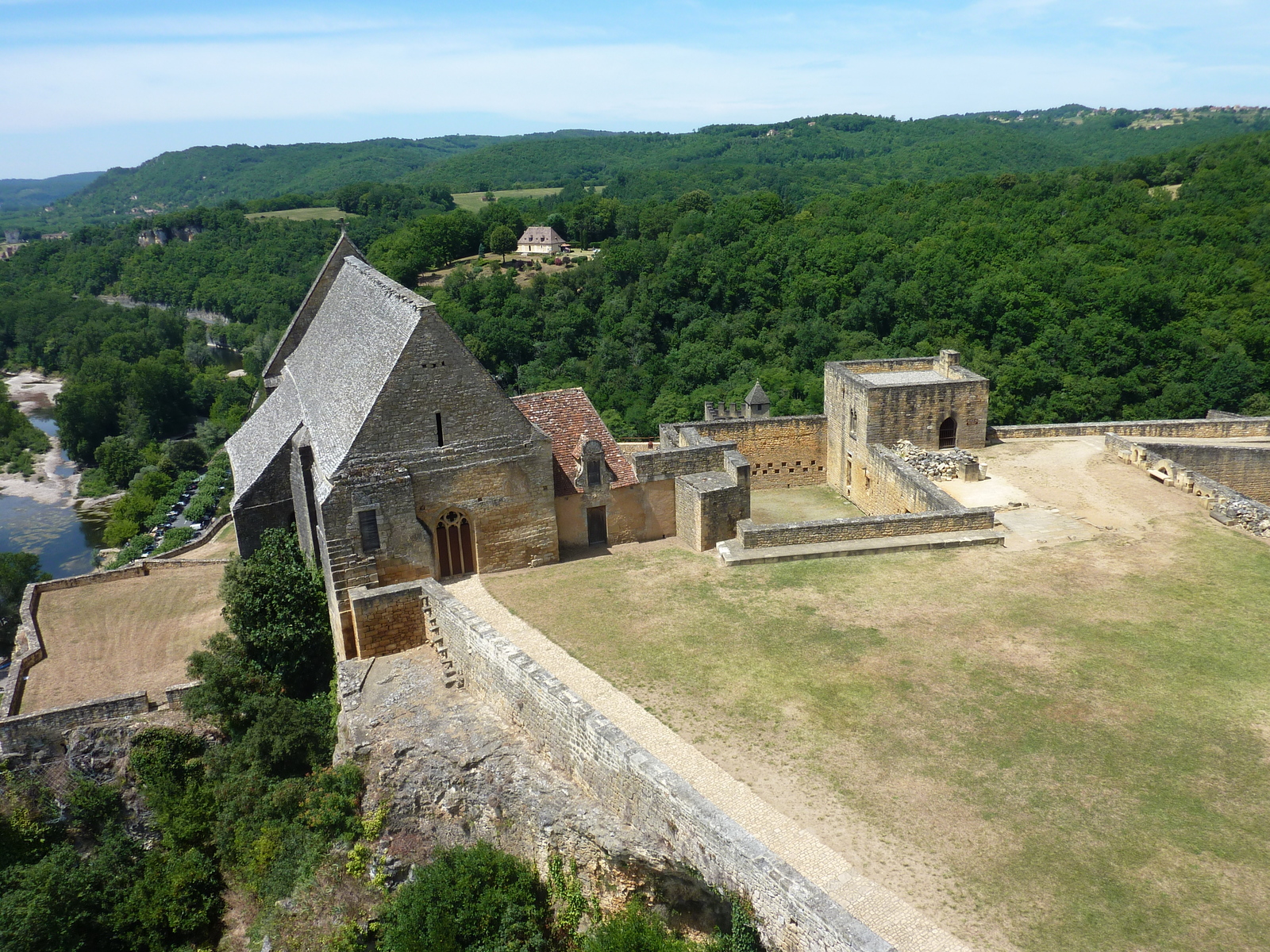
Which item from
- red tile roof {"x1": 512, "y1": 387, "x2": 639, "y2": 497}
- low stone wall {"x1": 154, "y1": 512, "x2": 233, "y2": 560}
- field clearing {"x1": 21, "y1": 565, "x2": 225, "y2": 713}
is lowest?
low stone wall {"x1": 154, "y1": 512, "x2": 233, "y2": 560}

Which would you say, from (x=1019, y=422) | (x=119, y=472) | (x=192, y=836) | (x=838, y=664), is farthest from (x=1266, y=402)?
(x=119, y=472)

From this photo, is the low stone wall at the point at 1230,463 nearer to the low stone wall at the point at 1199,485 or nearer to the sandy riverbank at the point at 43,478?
the low stone wall at the point at 1199,485

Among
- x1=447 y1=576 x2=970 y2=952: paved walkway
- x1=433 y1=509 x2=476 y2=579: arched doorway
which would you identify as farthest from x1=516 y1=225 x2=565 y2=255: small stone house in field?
x1=447 y1=576 x2=970 y2=952: paved walkway

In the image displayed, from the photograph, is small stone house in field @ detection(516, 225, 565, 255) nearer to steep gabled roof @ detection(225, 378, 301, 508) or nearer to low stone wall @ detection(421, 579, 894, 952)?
steep gabled roof @ detection(225, 378, 301, 508)

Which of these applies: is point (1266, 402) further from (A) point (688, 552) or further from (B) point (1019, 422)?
(A) point (688, 552)

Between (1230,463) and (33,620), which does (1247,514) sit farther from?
(33,620)

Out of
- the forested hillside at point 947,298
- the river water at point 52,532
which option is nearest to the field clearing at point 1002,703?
the forested hillside at point 947,298
